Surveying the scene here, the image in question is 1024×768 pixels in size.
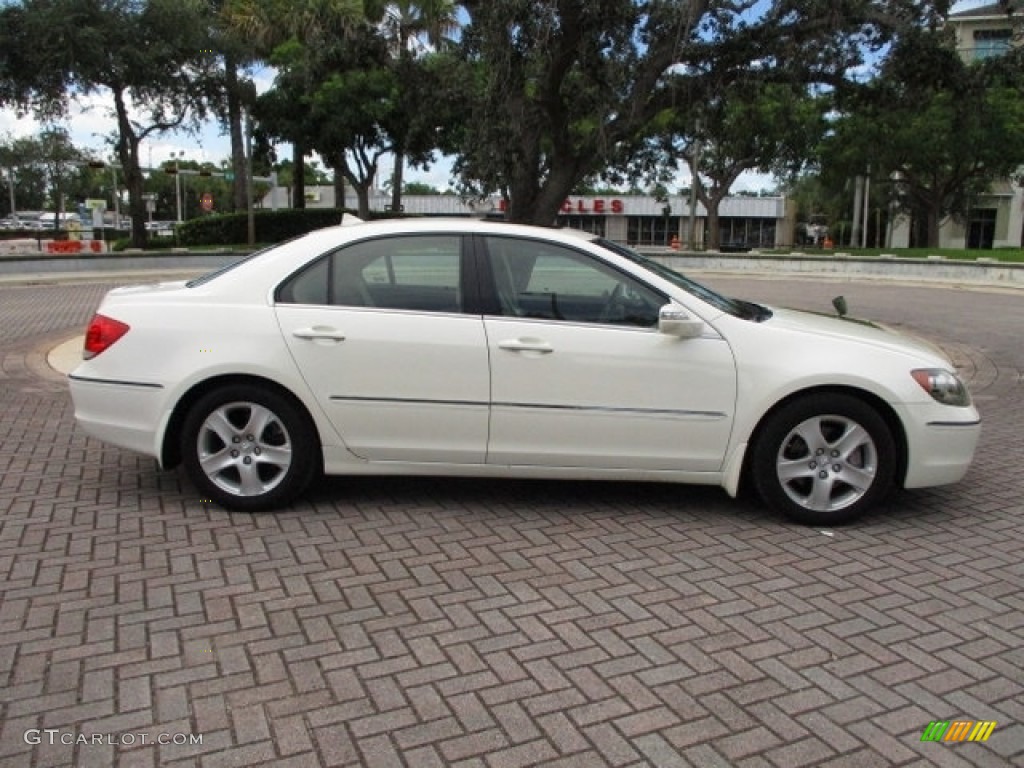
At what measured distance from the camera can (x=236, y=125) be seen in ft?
111

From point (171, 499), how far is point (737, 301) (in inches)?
138

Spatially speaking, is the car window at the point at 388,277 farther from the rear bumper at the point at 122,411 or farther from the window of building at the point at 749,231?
the window of building at the point at 749,231

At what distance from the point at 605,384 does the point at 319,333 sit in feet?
4.93

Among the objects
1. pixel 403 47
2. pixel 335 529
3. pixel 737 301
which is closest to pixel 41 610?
pixel 335 529

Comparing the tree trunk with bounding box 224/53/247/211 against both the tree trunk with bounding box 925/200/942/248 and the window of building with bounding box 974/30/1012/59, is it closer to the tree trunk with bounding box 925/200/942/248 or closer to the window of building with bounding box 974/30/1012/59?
the window of building with bounding box 974/30/1012/59

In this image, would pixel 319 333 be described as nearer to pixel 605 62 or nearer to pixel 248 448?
pixel 248 448

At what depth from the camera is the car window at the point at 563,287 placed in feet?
15.8

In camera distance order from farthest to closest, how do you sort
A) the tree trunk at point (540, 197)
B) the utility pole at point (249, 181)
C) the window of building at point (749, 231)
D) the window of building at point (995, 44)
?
the window of building at point (749, 231) → the utility pole at point (249, 181) → the window of building at point (995, 44) → the tree trunk at point (540, 197)

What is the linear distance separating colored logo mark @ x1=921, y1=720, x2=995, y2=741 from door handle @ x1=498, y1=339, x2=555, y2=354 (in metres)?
2.45

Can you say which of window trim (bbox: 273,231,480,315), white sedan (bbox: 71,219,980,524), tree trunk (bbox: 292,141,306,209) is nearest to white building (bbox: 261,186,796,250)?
tree trunk (bbox: 292,141,306,209)

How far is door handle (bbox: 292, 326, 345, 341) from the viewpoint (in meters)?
4.75

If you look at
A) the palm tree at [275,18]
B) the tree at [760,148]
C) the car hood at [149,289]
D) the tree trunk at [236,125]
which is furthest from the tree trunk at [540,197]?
the tree trunk at [236,125]

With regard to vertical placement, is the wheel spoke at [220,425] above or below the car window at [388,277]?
below

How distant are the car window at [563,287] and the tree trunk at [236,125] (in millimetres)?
29458
